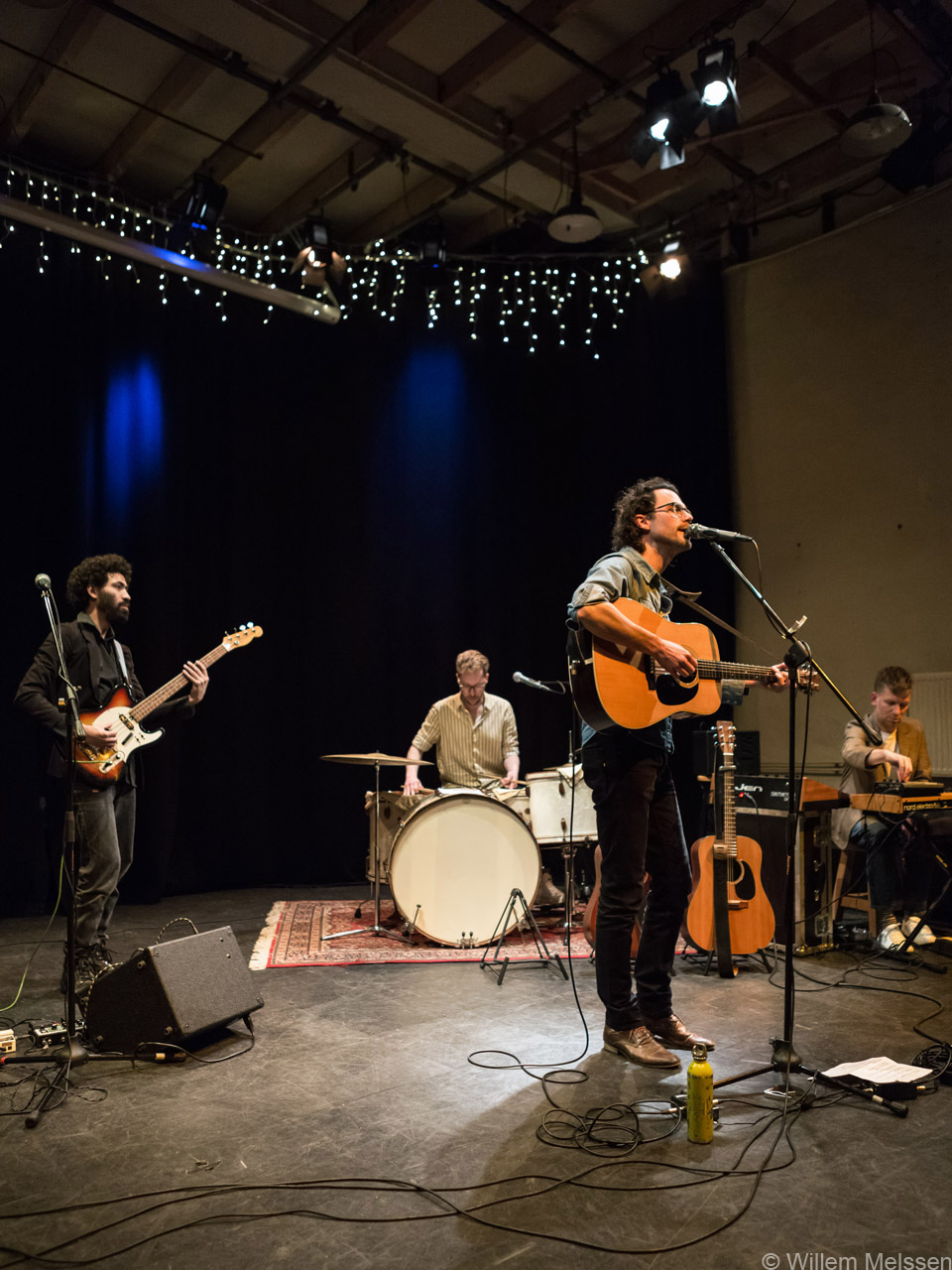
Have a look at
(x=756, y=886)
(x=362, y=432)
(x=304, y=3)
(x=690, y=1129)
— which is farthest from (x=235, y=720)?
(x=690, y=1129)

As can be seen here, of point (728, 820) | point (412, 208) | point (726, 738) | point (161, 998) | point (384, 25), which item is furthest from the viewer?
point (412, 208)

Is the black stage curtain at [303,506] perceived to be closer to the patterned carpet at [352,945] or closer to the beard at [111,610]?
the patterned carpet at [352,945]

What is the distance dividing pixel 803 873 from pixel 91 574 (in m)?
4.00

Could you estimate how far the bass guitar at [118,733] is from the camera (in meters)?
4.07

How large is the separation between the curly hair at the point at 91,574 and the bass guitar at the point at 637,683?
245 centimetres

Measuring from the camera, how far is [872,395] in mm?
7312

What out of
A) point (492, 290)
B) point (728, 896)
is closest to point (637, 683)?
point (728, 896)

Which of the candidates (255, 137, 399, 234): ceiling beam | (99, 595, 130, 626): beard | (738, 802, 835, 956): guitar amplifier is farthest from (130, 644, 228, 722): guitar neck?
(255, 137, 399, 234): ceiling beam

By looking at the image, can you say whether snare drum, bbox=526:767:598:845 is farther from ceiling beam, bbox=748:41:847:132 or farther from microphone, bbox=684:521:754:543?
ceiling beam, bbox=748:41:847:132

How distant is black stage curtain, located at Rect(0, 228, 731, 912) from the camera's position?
651cm

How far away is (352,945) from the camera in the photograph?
5.24m

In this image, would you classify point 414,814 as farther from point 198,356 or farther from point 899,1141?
point 198,356

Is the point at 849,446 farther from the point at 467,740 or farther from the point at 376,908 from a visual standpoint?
the point at 376,908

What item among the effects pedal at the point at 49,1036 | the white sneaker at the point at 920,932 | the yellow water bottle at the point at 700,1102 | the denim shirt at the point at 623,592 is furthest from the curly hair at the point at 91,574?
the white sneaker at the point at 920,932
